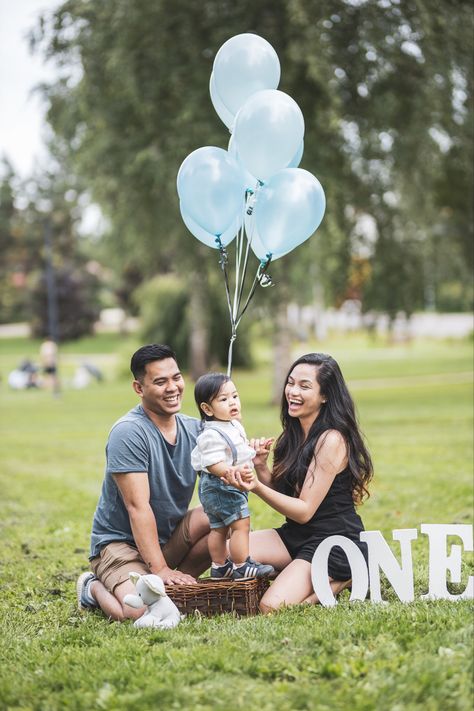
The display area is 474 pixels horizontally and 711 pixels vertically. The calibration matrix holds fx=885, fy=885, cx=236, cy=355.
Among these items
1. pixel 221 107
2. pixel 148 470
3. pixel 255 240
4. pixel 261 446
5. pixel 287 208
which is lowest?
pixel 148 470

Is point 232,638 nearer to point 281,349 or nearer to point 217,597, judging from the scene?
point 217,597

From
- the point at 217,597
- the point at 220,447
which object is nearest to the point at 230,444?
the point at 220,447

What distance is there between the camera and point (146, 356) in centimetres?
432

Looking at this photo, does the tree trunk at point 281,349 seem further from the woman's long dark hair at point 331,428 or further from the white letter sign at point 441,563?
the white letter sign at point 441,563

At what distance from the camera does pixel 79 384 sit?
25438 mm

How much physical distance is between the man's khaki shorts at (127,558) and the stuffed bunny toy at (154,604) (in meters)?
0.26

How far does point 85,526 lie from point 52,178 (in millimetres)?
48233

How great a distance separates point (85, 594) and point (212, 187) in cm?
218

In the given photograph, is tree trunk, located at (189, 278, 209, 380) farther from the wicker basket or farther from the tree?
→ the wicker basket

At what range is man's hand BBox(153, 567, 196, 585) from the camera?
13.5ft

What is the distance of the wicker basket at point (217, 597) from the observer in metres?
4.12

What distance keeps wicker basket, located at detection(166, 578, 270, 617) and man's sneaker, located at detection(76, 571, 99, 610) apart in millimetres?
577

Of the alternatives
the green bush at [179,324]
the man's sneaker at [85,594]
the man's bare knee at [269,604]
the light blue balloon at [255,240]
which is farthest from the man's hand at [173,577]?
the green bush at [179,324]

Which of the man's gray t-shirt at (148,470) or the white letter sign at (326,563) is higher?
the man's gray t-shirt at (148,470)
